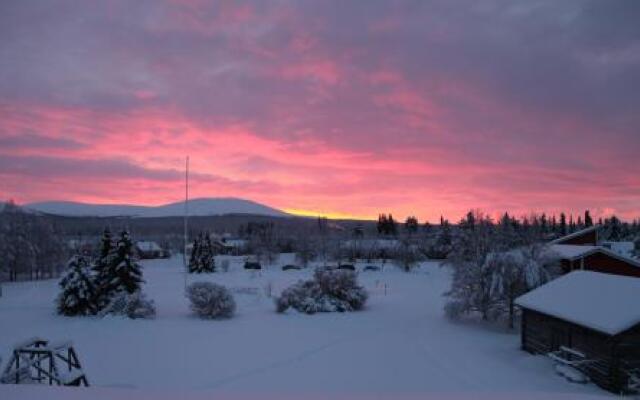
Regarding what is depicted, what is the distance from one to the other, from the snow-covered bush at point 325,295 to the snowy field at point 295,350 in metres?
1.00

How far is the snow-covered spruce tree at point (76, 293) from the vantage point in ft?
111

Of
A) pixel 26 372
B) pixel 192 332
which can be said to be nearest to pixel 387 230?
pixel 192 332

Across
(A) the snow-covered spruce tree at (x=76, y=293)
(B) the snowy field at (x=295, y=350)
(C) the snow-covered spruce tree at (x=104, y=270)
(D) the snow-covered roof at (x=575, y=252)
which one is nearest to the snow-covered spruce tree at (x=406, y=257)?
(B) the snowy field at (x=295, y=350)

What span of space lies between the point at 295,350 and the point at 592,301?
467 inches

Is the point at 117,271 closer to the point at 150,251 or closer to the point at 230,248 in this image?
the point at 150,251

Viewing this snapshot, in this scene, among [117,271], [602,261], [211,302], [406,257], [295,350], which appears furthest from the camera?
[406,257]

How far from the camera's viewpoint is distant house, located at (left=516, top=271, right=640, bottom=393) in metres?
16.7

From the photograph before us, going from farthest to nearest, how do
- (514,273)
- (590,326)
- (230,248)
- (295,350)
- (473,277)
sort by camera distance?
(230,248)
(473,277)
(514,273)
(295,350)
(590,326)

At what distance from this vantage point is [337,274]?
36938mm

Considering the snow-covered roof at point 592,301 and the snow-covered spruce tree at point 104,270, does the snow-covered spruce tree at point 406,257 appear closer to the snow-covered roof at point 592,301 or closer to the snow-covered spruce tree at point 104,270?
the snow-covered spruce tree at point 104,270

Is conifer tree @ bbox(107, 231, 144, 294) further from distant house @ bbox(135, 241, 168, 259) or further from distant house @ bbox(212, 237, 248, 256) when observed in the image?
distant house @ bbox(212, 237, 248, 256)

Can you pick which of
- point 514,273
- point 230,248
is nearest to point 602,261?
point 514,273

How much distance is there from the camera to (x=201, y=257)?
67.6 metres

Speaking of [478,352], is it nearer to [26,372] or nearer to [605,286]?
[605,286]
